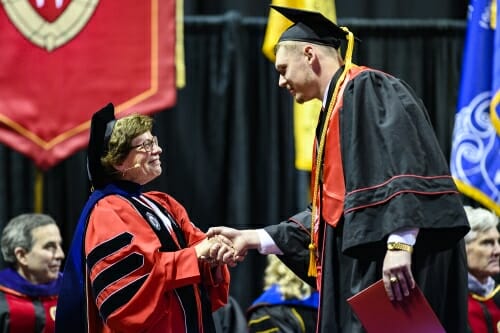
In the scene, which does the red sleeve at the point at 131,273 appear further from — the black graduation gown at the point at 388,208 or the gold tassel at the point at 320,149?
the black graduation gown at the point at 388,208

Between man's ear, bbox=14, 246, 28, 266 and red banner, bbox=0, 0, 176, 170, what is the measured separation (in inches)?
20.5

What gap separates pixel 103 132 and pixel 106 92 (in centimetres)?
151

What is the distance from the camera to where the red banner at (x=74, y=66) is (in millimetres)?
4898

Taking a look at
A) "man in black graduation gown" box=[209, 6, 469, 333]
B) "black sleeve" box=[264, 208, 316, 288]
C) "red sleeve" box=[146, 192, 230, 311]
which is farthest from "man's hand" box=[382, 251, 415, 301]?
"red sleeve" box=[146, 192, 230, 311]

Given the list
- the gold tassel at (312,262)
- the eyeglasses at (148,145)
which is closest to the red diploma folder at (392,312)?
the gold tassel at (312,262)

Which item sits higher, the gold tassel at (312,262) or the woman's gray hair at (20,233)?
the gold tassel at (312,262)

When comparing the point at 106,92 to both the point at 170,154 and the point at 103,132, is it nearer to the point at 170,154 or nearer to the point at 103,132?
the point at 170,154

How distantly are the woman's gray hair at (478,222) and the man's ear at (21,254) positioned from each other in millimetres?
2176

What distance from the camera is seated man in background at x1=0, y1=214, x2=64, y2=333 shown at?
4512 mm

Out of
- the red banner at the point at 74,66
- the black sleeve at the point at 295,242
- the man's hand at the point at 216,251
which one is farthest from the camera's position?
the red banner at the point at 74,66

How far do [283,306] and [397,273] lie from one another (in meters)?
2.18

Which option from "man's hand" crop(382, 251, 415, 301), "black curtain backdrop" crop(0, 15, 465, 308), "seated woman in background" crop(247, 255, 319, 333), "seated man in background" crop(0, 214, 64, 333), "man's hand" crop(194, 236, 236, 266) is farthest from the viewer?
"black curtain backdrop" crop(0, 15, 465, 308)

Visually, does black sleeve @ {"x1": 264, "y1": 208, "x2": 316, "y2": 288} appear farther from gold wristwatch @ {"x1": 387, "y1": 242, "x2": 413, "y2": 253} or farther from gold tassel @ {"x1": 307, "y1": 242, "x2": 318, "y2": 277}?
gold wristwatch @ {"x1": 387, "y1": 242, "x2": 413, "y2": 253}

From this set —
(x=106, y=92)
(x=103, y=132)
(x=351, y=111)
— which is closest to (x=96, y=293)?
(x=103, y=132)
